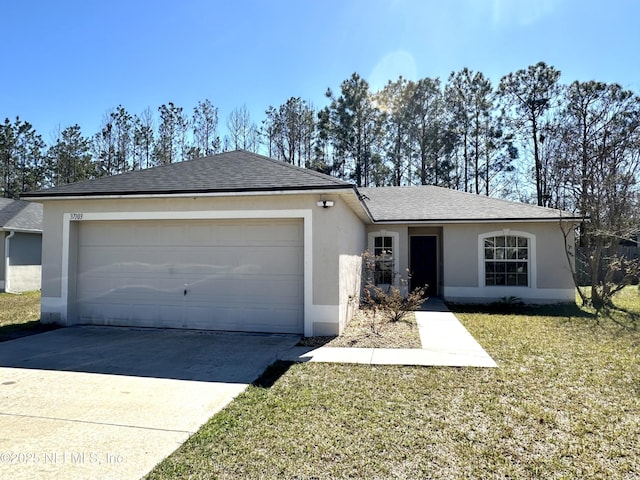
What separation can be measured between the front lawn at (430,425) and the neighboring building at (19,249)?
47.7ft

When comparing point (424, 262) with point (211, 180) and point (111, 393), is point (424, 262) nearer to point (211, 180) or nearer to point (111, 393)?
point (211, 180)

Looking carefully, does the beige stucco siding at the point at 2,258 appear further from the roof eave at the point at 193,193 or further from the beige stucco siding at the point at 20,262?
the roof eave at the point at 193,193

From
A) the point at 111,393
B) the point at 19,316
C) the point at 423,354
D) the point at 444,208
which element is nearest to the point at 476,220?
the point at 444,208

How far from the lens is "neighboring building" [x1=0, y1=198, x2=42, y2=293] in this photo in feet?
46.9

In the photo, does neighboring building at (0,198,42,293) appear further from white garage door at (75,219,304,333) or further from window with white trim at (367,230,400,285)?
window with white trim at (367,230,400,285)

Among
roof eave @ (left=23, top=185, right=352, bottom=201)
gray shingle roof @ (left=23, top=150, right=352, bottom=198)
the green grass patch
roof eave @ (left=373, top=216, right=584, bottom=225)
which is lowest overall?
the green grass patch

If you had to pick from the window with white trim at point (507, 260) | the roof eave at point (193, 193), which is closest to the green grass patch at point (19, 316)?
the roof eave at point (193, 193)

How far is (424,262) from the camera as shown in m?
14.3

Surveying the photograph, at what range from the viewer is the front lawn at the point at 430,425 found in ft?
9.70

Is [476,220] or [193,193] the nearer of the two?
[193,193]

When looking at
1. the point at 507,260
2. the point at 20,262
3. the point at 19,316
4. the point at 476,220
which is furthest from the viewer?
the point at 20,262

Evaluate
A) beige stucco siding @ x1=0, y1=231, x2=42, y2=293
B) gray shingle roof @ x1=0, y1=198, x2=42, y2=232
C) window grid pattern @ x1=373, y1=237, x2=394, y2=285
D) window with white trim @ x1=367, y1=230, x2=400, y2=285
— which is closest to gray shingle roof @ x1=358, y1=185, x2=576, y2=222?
window with white trim @ x1=367, y1=230, x2=400, y2=285

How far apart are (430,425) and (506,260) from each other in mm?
9923

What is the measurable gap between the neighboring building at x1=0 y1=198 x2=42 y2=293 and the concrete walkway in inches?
547
